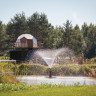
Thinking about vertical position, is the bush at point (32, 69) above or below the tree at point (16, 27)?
below

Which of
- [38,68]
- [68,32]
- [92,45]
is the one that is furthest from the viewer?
[92,45]

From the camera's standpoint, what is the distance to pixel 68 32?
1582 inches

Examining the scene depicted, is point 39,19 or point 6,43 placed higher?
point 39,19

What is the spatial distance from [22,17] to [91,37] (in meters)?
19.9

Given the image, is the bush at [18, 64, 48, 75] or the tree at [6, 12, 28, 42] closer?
the bush at [18, 64, 48, 75]

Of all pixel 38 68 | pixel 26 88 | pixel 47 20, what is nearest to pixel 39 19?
pixel 47 20

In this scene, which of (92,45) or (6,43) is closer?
(6,43)

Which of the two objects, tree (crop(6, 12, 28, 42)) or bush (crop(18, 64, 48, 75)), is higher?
tree (crop(6, 12, 28, 42))

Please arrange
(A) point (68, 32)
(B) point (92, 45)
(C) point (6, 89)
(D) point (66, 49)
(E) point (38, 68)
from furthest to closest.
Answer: (B) point (92, 45)
(D) point (66, 49)
(A) point (68, 32)
(E) point (38, 68)
(C) point (6, 89)

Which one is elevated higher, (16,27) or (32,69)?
(16,27)

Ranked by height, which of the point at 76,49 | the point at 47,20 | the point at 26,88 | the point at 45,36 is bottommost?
the point at 26,88

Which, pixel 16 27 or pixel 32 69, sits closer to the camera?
pixel 32 69

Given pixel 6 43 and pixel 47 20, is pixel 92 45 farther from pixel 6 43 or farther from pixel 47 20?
pixel 6 43

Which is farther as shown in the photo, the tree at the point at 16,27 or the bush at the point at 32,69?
the tree at the point at 16,27
